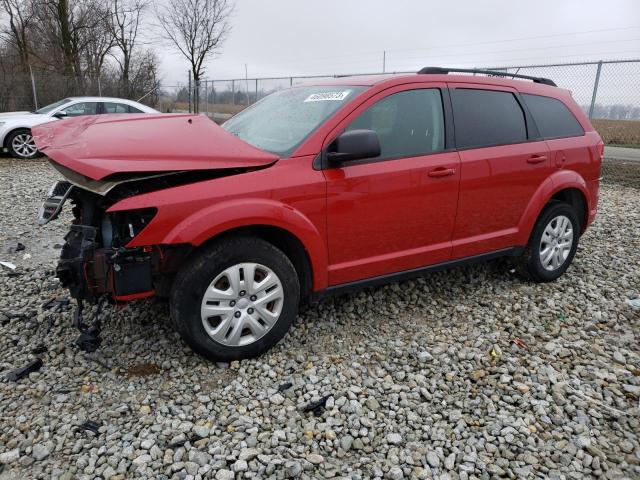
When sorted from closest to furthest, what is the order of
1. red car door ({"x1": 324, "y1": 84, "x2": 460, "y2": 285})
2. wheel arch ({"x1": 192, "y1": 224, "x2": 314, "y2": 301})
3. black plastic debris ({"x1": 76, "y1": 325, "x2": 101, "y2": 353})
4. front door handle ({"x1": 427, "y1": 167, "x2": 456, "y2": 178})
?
wheel arch ({"x1": 192, "y1": 224, "x2": 314, "y2": 301}) → black plastic debris ({"x1": 76, "y1": 325, "x2": 101, "y2": 353}) → red car door ({"x1": 324, "y1": 84, "x2": 460, "y2": 285}) → front door handle ({"x1": 427, "y1": 167, "x2": 456, "y2": 178})

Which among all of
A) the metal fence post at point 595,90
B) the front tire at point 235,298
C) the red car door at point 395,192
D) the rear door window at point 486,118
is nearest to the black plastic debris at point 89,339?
the front tire at point 235,298

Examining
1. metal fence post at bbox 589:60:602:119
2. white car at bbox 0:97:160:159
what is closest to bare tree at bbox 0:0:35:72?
white car at bbox 0:97:160:159

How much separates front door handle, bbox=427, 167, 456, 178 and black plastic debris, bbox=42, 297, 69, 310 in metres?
2.92

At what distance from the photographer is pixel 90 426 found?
2.54 m

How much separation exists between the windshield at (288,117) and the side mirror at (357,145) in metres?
0.29

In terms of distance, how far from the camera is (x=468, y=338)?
3.57 meters

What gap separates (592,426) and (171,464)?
217cm

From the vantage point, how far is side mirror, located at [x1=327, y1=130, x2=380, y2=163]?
303 centimetres

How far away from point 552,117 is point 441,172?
5.14ft

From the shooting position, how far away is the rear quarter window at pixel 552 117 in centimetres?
429

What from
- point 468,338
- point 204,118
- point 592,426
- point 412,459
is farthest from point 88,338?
point 592,426

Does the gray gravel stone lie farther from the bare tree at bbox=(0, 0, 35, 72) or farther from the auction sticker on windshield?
the bare tree at bbox=(0, 0, 35, 72)

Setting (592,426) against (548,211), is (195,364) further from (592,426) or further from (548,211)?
(548,211)

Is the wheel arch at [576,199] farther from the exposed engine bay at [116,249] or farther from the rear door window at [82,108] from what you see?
the rear door window at [82,108]
